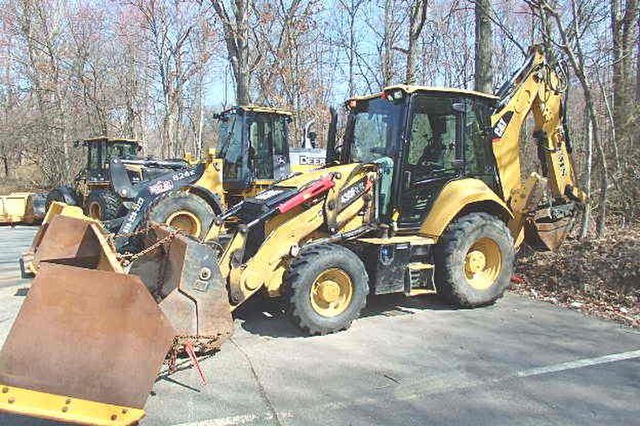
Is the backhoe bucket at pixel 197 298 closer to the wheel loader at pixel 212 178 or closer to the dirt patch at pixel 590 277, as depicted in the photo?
the wheel loader at pixel 212 178

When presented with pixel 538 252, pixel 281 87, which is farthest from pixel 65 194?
pixel 538 252

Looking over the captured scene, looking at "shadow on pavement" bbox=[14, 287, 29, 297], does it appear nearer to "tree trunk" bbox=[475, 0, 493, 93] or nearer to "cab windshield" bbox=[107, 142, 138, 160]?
"tree trunk" bbox=[475, 0, 493, 93]

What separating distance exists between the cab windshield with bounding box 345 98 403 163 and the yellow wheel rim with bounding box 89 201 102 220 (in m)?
9.06

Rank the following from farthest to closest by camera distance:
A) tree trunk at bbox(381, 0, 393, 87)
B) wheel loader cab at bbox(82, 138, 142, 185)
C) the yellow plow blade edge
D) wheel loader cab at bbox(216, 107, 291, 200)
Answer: tree trunk at bbox(381, 0, 393, 87) < wheel loader cab at bbox(82, 138, 142, 185) < wheel loader cab at bbox(216, 107, 291, 200) < the yellow plow blade edge

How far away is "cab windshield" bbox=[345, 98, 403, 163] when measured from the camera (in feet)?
21.2

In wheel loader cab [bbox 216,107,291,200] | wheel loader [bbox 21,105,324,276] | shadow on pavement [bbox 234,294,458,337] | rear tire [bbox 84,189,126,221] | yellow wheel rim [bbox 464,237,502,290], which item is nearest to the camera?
shadow on pavement [bbox 234,294,458,337]

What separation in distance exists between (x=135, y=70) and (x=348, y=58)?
1255 centimetres

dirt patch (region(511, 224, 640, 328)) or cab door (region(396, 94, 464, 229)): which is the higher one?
cab door (region(396, 94, 464, 229))

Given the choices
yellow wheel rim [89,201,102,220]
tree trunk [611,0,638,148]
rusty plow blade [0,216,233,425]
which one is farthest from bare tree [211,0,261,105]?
rusty plow blade [0,216,233,425]

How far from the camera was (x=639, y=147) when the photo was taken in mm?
10484

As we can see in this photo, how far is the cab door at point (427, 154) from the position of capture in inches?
251

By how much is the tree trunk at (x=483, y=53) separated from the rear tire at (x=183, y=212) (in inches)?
213

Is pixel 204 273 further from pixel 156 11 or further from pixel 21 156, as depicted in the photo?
pixel 21 156

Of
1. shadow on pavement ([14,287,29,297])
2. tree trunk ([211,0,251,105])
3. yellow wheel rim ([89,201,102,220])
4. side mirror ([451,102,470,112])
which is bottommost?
shadow on pavement ([14,287,29,297])
